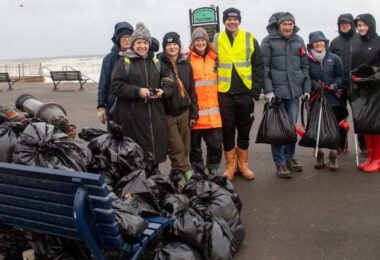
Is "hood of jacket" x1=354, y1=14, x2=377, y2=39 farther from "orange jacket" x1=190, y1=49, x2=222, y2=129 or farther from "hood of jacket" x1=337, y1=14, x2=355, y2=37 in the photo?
"orange jacket" x1=190, y1=49, x2=222, y2=129

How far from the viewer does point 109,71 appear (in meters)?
4.41

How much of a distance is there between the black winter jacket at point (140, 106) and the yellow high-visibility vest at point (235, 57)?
2.74ft

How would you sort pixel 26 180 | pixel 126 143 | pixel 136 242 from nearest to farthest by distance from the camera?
pixel 26 180
pixel 136 242
pixel 126 143

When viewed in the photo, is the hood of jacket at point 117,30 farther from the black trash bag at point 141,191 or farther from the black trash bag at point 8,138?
the black trash bag at point 141,191

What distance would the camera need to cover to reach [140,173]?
331cm

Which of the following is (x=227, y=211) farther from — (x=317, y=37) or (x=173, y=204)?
(x=317, y=37)

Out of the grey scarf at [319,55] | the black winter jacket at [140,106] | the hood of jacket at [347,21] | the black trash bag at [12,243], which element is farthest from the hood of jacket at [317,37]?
the black trash bag at [12,243]

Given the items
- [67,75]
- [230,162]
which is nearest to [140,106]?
[230,162]

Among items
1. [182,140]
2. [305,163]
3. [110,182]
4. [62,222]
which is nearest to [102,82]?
[182,140]

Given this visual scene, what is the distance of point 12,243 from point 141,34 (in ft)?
6.73

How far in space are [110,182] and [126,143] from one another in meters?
0.38

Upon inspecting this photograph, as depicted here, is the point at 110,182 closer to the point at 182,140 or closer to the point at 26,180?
the point at 26,180

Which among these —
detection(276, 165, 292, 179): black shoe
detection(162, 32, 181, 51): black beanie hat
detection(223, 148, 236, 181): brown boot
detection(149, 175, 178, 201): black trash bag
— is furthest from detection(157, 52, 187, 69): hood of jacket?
detection(276, 165, 292, 179): black shoe

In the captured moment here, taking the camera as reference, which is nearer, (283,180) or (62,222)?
(62,222)
